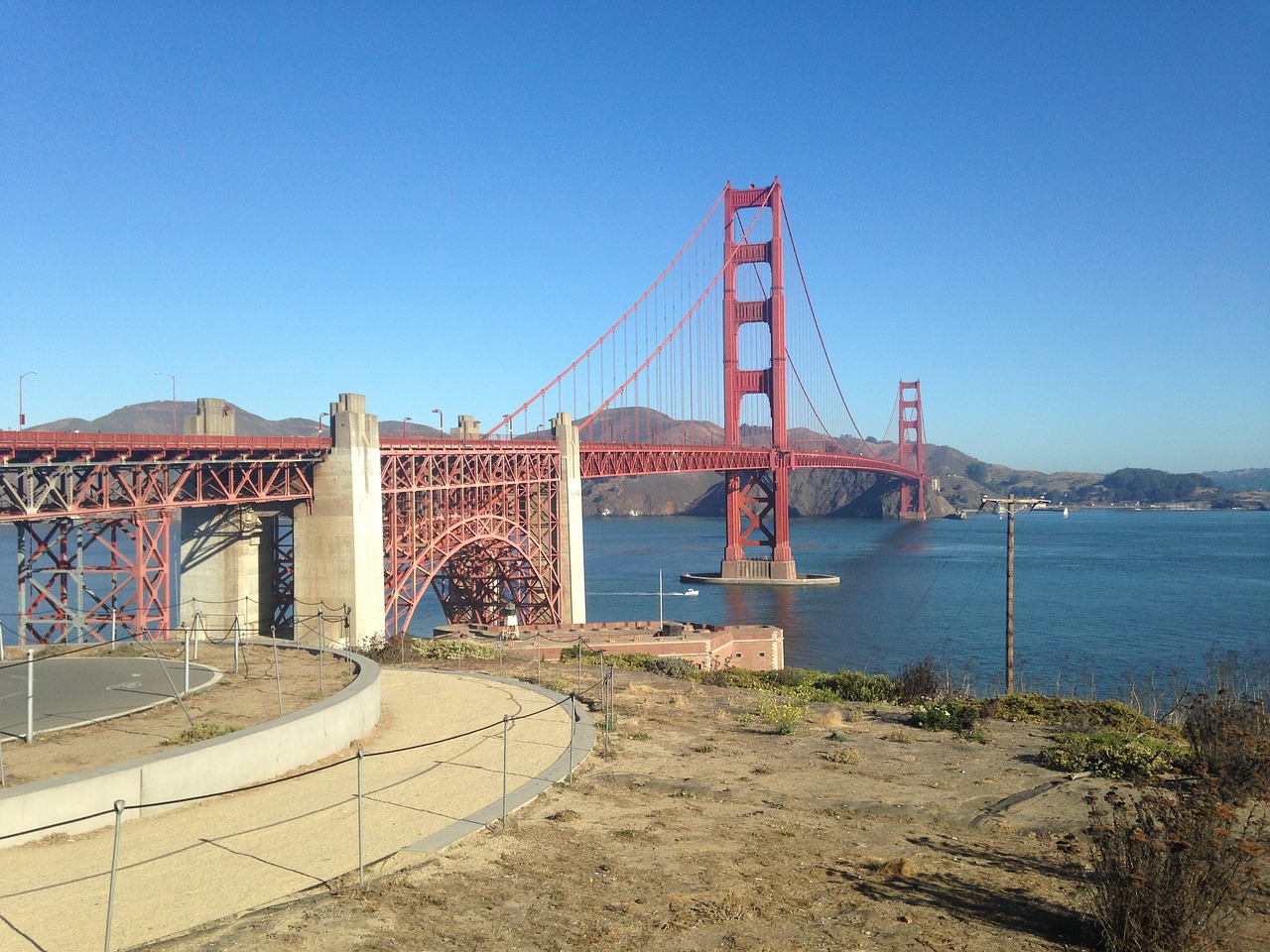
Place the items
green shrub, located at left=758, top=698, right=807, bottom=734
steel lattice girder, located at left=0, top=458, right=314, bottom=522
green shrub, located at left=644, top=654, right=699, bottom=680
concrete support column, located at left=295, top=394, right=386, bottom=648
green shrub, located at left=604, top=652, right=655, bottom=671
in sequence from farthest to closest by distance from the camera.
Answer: concrete support column, located at left=295, top=394, right=386, bottom=648 → green shrub, located at left=604, top=652, right=655, bottom=671 → green shrub, located at left=644, top=654, right=699, bottom=680 → steel lattice girder, located at left=0, top=458, right=314, bottom=522 → green shrub, located at left=758, top=698, right=807, bottom=734

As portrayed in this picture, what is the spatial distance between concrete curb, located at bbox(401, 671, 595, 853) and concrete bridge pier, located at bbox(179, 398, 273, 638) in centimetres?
1703

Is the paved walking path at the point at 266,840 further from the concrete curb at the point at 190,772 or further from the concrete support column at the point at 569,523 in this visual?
the concrete support column at the point at 569,523

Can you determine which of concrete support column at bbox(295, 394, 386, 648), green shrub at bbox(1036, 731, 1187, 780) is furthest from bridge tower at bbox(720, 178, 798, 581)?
green shrub at bbox(1036, 731, 1187, 780)

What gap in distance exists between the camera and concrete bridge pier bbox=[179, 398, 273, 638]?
27484mm

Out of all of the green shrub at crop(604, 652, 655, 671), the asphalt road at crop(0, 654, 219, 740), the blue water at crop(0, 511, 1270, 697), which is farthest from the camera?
the blue water at crop(0, 511, 1270, 697)

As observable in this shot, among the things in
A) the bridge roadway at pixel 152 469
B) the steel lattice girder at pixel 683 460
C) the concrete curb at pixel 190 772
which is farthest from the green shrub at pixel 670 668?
the steel lattice girder at pixel 683 460

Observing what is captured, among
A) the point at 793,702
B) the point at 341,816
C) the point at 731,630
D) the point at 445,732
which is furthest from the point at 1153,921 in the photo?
the point at 731,630

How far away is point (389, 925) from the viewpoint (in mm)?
6445

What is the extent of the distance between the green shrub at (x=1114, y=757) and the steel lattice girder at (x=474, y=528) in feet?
71.8

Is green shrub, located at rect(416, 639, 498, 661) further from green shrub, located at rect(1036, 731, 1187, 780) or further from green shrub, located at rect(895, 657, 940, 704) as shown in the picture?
green shrub, located at rect(1036, 731, 1187, 780)

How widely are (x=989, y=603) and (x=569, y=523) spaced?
26340mm

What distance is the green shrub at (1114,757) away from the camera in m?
10.7

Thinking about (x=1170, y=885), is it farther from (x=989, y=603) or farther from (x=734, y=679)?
(x=989, y=603)

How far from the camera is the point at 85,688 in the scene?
1246 centimetres
